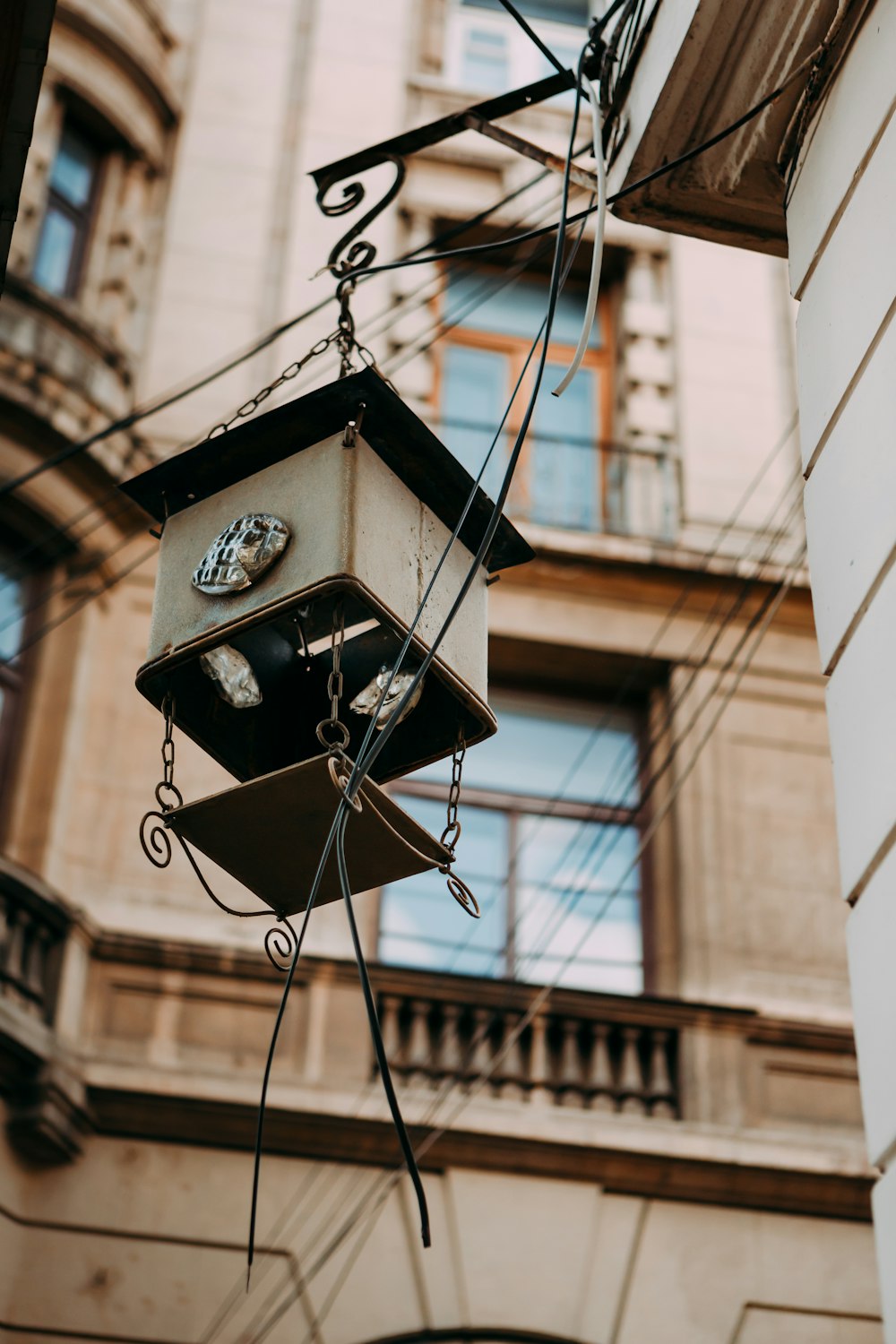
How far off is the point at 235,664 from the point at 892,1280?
1.99 metres

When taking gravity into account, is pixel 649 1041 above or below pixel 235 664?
above

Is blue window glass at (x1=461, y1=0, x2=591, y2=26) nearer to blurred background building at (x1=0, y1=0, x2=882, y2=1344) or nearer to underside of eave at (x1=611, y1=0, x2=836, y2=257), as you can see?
blurred background building at (x1=0, y1=0, x2=882, y2=1344)

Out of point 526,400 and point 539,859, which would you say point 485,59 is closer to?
point 526,400

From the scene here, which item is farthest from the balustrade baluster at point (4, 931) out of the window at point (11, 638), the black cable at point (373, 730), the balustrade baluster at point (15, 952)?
the black cable at point (373, 730)

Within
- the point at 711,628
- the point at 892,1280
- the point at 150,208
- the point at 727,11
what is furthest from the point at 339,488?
the point at 150,208

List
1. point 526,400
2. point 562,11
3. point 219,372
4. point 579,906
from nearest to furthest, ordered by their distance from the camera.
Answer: point 219,372
point 579,906
point 526,400
point 562,11

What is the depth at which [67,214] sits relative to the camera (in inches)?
520

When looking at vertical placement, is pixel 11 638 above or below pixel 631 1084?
above

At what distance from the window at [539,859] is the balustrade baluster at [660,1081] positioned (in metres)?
0.50

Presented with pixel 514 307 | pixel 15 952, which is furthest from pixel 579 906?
pixel 514 307

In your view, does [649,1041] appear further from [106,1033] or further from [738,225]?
[738,225]

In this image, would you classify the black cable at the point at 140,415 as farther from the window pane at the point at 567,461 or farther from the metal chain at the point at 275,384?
the window pane at the point at 567,461

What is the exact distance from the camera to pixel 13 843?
10.8 metres

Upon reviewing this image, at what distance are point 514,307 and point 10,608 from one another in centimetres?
515
